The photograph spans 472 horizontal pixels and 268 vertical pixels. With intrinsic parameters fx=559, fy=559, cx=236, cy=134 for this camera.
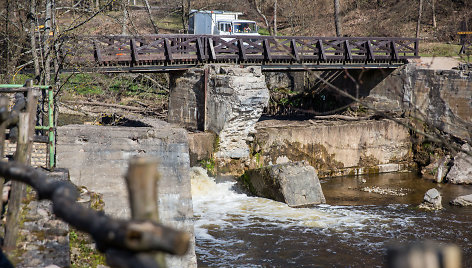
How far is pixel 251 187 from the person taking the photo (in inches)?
599

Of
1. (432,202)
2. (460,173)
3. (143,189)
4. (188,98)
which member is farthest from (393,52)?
(143,189)

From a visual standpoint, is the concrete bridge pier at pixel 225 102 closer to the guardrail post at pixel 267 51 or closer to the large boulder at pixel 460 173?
the guardrail post at pixel 267 51

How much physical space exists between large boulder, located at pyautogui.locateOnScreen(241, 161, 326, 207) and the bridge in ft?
9.43

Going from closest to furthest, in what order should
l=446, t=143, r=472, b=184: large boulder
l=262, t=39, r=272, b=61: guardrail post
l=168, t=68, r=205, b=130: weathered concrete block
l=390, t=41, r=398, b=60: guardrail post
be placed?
l=168, t=68, r=205, b=130: weathered concrete block, l=262, t=39, r=272, b=61: guardrail post, l=446, t=143, r=472, b=184: large boulder, l=390, t=41, r=398, b=60: guardrail post

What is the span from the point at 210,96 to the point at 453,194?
7.51 m

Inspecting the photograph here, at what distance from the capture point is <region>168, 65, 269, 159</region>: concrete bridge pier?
15.7m

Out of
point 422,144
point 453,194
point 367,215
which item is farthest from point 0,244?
point 422,144

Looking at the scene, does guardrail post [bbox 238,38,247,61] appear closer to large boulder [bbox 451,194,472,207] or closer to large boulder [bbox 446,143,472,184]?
large boulder [bbox 451,194,472,207]

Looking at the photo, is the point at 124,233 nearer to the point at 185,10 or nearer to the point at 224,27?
the point at 224,27

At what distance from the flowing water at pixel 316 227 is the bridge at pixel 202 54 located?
A: 339 cm

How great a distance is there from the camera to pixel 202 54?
53.7ft

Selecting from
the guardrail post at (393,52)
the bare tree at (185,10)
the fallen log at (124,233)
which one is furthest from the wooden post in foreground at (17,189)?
the bare tree at (185,10)

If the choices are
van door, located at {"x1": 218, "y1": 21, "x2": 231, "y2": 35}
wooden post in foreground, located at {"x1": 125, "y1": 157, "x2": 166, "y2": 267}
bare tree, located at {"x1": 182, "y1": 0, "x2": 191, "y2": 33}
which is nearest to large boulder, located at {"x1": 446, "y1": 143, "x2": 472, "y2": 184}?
van door, located at {"x1": 218, "y1": 21, "x2": 231, "y2": 35}

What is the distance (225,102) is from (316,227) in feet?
16.3
